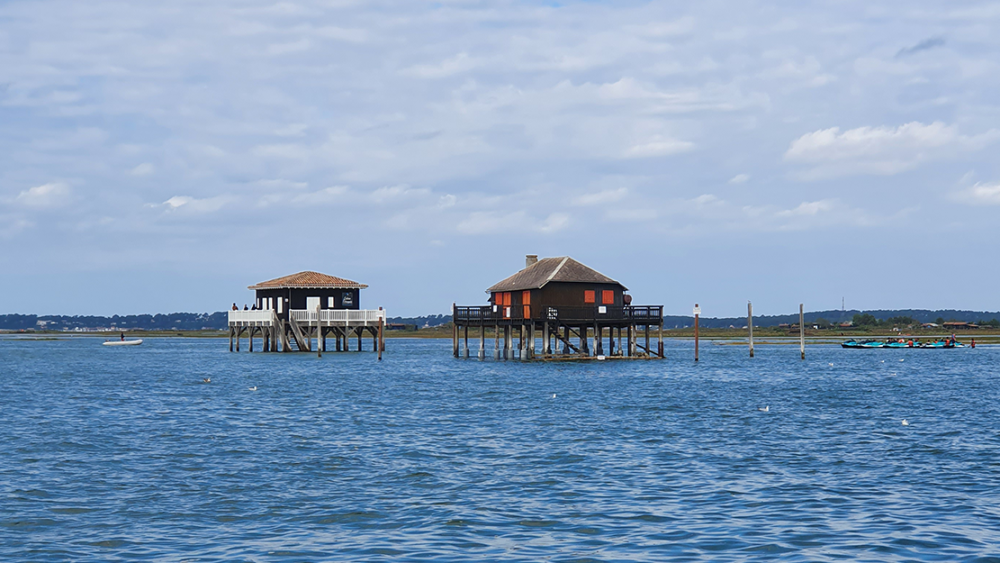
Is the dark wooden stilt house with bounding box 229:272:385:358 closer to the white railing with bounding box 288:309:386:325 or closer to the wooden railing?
the white railing with bounding box 288:309:386:325

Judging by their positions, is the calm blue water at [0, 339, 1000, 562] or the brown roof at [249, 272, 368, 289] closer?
the calm blue water at [0, 339, 1000, 562]

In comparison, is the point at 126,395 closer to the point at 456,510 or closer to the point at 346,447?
the point at 346,447

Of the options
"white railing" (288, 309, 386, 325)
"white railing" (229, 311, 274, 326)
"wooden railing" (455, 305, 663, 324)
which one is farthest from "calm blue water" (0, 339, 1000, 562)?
"white railing" (229, 311, 274, 326)

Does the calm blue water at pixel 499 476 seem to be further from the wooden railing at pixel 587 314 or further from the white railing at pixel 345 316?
the white railing at pixel 345 316

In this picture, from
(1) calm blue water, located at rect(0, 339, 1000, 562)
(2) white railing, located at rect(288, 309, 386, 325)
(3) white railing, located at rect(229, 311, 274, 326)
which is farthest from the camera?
(3) white railing, located at rect(229, 311, 274, 326)

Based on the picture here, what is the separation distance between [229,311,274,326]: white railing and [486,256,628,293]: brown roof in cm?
2206

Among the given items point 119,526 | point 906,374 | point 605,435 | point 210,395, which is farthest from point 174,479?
point 906,374

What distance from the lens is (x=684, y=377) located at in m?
55.5

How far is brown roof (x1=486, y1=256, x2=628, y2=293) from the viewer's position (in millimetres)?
63719

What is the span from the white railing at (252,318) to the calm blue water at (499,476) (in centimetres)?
3773

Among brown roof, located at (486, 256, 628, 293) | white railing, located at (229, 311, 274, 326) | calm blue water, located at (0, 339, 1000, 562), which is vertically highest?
brown roof, located at (486, 256, 628, 293)

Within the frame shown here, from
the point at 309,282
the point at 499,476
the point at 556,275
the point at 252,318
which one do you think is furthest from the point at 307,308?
the point at 499,476

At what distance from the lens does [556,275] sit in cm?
6359

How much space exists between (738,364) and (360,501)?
58521mm
